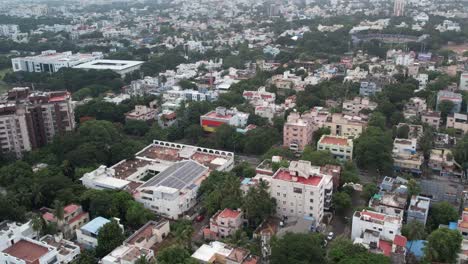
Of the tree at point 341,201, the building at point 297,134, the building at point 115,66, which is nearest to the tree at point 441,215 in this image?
the tree at point 341,201

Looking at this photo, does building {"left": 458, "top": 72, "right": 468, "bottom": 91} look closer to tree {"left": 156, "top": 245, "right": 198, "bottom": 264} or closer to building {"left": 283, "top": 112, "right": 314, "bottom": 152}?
building {"left": 283, "top": 112, "right": 314, "bottom": 152}

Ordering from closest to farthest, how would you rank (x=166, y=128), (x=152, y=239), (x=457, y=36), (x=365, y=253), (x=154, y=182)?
(x=365, y=253)
(x=152, y=239)
(x=154, y=182)
(x=166, y=128)
(x=457, y=36)

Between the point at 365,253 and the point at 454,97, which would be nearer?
the point at 365,253

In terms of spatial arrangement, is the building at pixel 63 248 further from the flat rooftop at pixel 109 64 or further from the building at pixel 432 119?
the flat rooftop at pixel 109 64

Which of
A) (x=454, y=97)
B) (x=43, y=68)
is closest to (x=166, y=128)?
(x=454, y=97)

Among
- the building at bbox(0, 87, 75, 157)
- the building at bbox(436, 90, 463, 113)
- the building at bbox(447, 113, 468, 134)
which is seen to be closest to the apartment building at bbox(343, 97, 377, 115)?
the building at bbox(436, 90, 463, 113)

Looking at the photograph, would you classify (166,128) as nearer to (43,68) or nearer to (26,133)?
(26,133)
